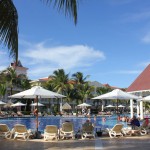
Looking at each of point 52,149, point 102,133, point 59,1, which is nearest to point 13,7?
point 59,1

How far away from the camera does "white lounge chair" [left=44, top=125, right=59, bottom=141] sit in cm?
1354

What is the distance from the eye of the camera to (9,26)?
5.85 m

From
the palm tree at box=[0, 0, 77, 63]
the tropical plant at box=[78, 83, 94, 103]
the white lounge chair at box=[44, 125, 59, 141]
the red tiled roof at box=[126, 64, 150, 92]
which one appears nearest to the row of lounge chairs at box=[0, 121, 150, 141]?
the white lounge chair at box=[44, 125, 59, 141]

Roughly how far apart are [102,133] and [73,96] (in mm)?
56484

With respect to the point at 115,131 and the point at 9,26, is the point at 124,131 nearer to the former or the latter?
the point at 115,131

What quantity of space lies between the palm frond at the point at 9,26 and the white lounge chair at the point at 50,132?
8.01 metres

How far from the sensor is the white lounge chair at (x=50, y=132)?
44.4ft

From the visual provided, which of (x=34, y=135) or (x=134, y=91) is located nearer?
(x=34, y=135)

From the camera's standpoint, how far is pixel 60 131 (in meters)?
14.3

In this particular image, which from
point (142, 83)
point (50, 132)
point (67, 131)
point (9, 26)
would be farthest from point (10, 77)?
point (9, 26)

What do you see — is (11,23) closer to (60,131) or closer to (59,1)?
(59,1)

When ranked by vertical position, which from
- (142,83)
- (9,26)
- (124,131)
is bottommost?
(124,131)

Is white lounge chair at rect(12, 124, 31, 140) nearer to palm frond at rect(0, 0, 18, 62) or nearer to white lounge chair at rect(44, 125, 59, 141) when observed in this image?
white lounge chair at rect(44, 125, 59, 141)

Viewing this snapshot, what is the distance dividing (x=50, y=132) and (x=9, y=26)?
8.52 meters
